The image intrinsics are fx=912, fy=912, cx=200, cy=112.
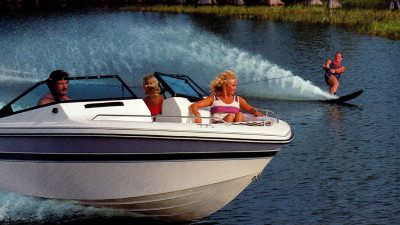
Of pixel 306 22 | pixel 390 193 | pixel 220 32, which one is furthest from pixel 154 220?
pixel 306 22

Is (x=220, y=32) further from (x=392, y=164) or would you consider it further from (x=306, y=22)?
(x=392, y=164)

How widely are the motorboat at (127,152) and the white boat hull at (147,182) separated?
0.01m

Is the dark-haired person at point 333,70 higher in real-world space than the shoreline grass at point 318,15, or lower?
higher

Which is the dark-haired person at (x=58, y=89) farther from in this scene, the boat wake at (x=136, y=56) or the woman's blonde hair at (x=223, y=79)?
the boat wake at (x=136, y=56)

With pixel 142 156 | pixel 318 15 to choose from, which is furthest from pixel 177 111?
pixel 318 15

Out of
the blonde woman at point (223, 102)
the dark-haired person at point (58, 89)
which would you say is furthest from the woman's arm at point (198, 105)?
the dark-haired person at point (58, 89)

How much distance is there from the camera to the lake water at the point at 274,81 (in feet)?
42.8

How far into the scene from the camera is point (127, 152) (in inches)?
435

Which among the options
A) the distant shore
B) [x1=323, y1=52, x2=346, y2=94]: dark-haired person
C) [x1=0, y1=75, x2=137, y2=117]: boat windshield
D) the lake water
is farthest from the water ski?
the distant shore

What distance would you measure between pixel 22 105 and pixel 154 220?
234cm

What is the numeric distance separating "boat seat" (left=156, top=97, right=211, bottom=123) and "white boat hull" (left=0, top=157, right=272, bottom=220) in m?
0.91

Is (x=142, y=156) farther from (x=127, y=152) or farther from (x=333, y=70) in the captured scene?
(x=333, y=70)

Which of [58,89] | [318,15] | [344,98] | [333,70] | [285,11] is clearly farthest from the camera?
[285,11]

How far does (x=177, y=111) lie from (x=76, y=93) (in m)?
1.37
